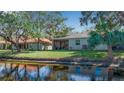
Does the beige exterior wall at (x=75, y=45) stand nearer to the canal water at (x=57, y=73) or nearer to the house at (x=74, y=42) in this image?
the house at (x=74, y=42)

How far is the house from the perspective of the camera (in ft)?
20.9

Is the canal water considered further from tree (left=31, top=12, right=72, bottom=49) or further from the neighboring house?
tree (left=31, top=12, right=72, bottom=49)

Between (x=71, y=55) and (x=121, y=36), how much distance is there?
1.16 m

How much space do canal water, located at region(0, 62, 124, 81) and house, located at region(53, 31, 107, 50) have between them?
42 cm

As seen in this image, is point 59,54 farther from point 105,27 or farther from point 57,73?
point 105,27

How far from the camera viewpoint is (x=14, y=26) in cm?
662

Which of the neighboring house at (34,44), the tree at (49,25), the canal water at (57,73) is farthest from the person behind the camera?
the neighboring house at (34,44)

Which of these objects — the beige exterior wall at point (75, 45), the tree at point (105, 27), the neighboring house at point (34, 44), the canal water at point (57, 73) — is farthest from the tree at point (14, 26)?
the tree at point (105, 27)

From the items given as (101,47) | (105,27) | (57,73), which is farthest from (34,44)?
(105,27)

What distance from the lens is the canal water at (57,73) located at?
6.26 m

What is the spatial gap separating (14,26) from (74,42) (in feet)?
4.63

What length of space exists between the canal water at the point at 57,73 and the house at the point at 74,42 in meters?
0.42
